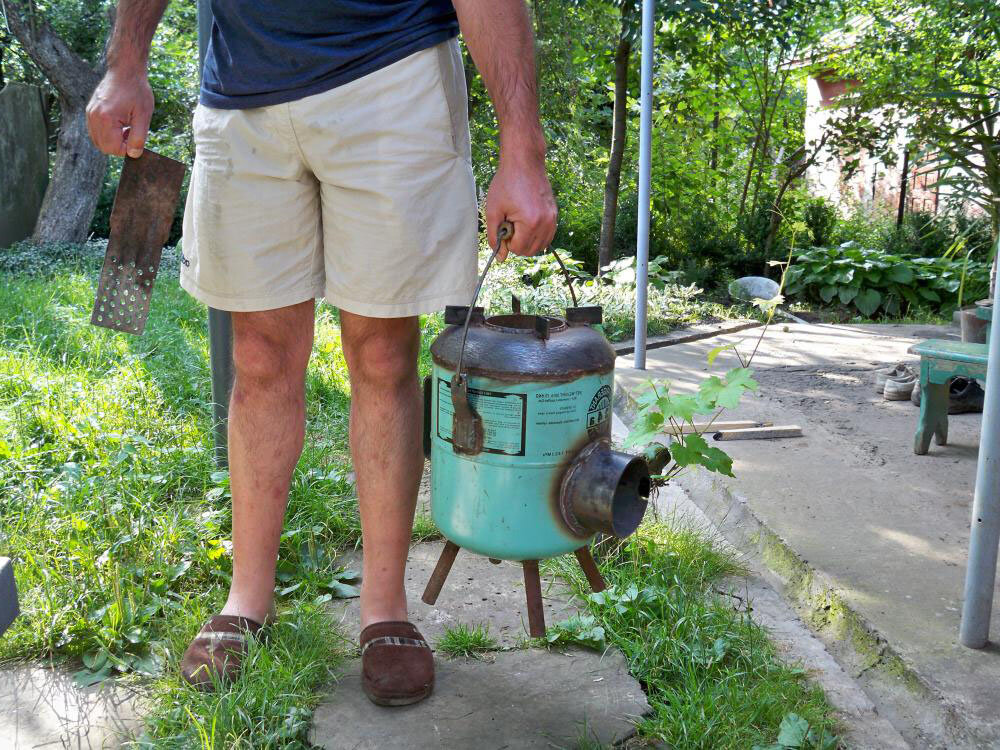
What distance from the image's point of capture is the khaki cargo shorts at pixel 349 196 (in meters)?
1.77

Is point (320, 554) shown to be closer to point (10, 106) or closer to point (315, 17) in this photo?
point (315, 17)

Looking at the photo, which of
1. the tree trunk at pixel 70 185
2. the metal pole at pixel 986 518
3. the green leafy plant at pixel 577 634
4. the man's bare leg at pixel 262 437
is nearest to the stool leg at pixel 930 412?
the metal pole at pixel 986 518

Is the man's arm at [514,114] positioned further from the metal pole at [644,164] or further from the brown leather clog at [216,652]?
the metal pole at [644,164]

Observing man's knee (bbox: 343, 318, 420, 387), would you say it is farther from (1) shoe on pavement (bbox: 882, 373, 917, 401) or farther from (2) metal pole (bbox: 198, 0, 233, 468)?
(1) shoe on pavement (bbox: 882, 373, 917, 401)

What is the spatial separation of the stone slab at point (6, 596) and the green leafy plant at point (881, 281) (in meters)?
7.25

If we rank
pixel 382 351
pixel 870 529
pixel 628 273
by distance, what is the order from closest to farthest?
pixel 382 351 < pixel 870 529 < pixel 628 273

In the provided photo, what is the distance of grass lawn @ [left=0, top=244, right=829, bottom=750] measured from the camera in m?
1.80

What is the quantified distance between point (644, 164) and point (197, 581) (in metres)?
2.70

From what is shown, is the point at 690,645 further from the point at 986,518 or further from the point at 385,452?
the point at 385,452

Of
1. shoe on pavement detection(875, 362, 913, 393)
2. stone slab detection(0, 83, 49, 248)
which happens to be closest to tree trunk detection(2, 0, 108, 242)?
stone slab detection(0, 83, 49, 248)

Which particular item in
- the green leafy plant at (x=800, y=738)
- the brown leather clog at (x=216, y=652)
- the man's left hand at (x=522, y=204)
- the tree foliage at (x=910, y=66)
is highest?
the tree foliage at (x=910, y=66)

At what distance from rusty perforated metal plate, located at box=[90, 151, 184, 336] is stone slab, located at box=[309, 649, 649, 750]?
0.97 meters

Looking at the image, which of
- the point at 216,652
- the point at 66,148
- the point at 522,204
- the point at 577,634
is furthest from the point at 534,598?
the point at 66,148

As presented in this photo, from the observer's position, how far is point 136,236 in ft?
7.17
